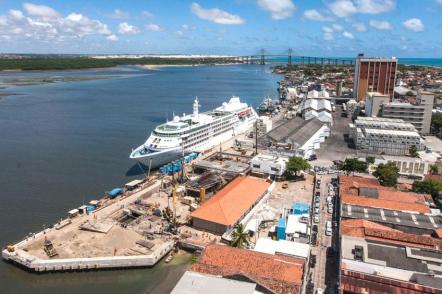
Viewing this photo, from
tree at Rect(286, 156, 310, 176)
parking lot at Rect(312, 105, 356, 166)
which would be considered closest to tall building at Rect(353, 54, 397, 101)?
parking lot at Rect(312, 105, 356, 166)

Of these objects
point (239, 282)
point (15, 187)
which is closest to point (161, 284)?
point (239, 282)

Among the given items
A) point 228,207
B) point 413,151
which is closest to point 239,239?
point 228,207

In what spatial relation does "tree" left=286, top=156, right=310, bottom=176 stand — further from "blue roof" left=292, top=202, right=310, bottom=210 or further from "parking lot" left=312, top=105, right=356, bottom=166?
"blue roof" left=292, top=202, right=310, bottom=210

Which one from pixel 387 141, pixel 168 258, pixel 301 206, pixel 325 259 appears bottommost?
pixel 168 258

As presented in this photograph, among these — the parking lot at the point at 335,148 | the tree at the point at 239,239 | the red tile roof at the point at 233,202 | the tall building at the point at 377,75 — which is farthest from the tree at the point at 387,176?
the tall building at the point at 377,75

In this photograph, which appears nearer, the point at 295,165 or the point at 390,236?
the point at 390,236

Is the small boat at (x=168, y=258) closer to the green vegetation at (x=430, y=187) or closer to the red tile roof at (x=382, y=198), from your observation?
the red tile roof at (x=382, y=198)

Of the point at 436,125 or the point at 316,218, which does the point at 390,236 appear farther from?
the point at 436,125
